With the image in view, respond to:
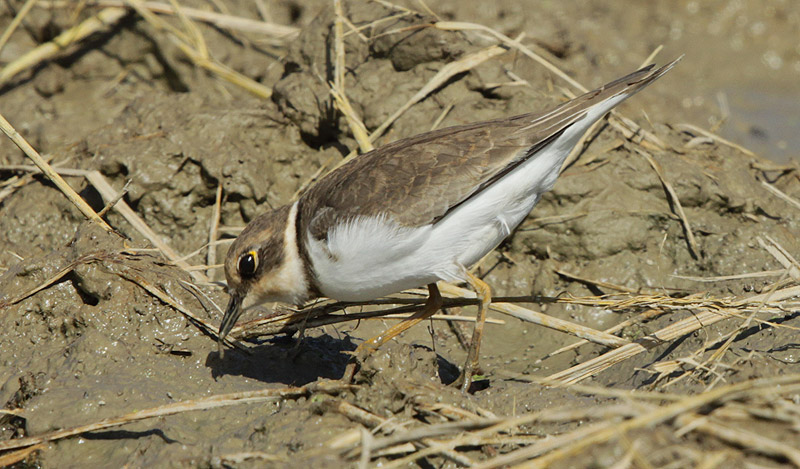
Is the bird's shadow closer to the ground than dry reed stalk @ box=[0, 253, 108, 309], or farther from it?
closer to the ground

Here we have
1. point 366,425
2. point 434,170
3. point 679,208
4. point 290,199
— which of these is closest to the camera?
point 366,425

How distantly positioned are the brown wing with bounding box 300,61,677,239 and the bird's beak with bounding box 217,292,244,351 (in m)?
0.79

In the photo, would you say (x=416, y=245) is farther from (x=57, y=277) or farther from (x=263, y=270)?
(x=57, y=277)

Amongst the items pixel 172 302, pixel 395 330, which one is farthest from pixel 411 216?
pixel 172 302

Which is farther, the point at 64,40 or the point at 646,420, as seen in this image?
the point at 64,40

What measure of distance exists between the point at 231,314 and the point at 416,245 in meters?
1.54

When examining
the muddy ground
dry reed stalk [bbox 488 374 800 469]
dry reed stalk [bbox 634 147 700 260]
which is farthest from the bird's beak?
dry reed stalk [bbox 634 147 700 260]

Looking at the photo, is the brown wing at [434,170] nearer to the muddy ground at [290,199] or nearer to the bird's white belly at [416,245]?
the bird's white belly at [416,245]

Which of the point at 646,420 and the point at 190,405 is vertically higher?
the point at 646,420

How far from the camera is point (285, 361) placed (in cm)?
628

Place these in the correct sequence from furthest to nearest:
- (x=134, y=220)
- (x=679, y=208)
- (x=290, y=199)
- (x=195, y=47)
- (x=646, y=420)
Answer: (x=195, y=47), (x=290, y=199), (x=134, y=220), (x=679, y=208), (x=646, y=420)

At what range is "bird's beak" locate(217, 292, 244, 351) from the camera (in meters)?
5.89

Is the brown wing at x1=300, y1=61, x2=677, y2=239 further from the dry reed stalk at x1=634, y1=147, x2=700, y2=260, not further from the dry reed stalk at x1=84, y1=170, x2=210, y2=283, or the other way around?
the dry reed stalk at x1=84, y1=170, x2=210, y2=283

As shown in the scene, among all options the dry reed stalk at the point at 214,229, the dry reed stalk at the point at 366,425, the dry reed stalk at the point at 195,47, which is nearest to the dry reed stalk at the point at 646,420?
the dry reed stalk at the point at 366,425
